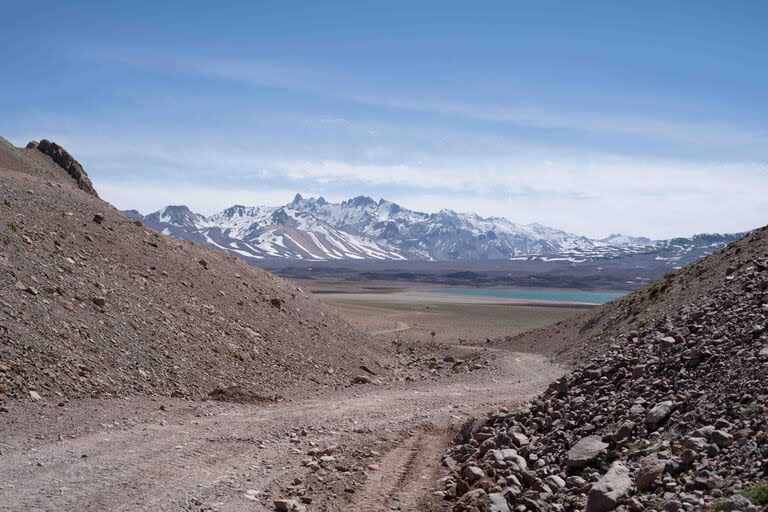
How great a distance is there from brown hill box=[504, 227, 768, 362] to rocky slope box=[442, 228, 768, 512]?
1077 centimetres

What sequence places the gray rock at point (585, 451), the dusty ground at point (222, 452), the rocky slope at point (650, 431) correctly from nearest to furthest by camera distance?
1. the rocky slope at point (650, 431)
2. the dusty ground at point (222, 452)
3. the gray rock at point (585, 451)

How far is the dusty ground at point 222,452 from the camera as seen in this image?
10141 mm

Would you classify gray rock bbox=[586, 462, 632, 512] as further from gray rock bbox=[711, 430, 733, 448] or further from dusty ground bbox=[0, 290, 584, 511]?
dusty ground bbox=[0, 290, 584, 511]


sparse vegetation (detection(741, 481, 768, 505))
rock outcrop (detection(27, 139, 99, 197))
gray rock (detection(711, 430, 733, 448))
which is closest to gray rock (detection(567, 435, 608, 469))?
gray rock (detection(711, 430, 733, 448))

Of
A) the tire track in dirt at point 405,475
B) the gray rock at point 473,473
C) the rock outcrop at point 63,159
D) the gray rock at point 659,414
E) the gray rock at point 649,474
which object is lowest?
the tire track in dirt at point 405,475

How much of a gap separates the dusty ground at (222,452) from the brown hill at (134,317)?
169cm

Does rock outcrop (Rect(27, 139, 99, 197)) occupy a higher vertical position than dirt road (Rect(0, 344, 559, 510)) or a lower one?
higher

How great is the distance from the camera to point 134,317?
2131 centimetres

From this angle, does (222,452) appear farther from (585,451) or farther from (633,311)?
(633,311)

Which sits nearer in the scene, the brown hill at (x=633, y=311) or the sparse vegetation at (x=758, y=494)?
the sparse vegetation at (x=758, y=494)

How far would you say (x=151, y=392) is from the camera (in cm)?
1780

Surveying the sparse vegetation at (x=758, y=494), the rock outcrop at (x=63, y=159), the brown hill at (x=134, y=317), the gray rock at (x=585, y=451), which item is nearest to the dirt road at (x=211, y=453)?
the brown hill at (x=134, y=317)

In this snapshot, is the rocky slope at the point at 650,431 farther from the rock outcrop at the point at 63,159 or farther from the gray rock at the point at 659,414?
the rock outcrop at the point at 63,159

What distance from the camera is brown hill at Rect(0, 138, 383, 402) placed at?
17125 mm
